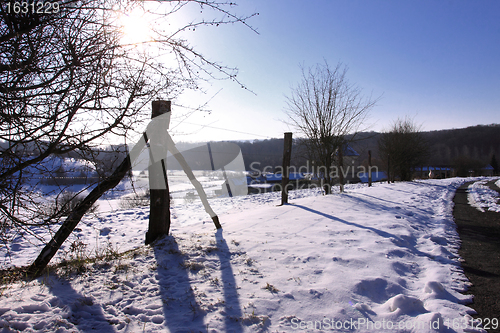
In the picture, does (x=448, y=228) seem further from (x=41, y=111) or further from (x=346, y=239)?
(x=41, y=111)

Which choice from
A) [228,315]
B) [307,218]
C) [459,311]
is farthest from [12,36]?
[307,218]

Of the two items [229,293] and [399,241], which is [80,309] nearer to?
[229,293]

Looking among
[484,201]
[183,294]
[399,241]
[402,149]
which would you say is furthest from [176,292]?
[402,149]

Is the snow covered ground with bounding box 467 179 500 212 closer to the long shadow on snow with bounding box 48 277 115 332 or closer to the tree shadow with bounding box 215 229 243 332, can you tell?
the tree shadow with bounding box 215 229 243 332

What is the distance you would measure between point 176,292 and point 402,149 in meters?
23.4

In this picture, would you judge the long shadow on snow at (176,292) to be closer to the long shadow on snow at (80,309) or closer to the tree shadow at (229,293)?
the tree shadow at (229,293)

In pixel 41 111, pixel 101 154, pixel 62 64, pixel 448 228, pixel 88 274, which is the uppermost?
pixel 62 64

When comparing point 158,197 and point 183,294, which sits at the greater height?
point 158,197

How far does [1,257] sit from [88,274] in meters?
3.21

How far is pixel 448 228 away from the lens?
5.86 meters

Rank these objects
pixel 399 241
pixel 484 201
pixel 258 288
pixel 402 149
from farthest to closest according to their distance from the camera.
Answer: pixel 402 149
pixel 484 201
pixel 399 241
pixel 258 288

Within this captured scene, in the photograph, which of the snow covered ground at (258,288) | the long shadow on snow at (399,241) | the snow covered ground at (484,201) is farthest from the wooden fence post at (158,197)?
the snow covered ground at (484,201)

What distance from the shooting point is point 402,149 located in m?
21.5

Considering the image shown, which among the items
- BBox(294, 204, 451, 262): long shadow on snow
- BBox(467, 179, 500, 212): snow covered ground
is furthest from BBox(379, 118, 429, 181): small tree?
BBox(294, 204, 451, 262): long shadow on snow
